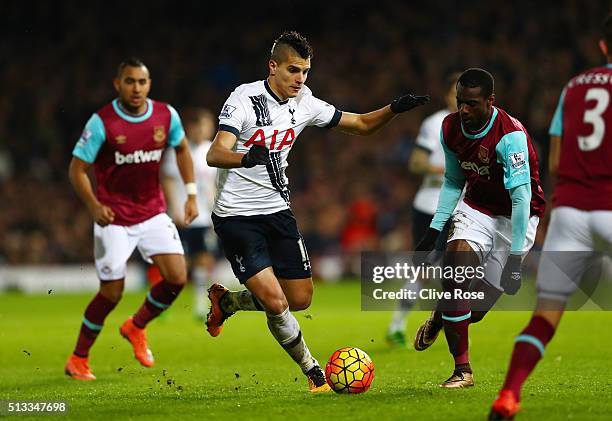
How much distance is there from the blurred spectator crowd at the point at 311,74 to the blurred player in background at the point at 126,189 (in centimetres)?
1063

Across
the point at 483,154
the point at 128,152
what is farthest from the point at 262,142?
the point at 128,152

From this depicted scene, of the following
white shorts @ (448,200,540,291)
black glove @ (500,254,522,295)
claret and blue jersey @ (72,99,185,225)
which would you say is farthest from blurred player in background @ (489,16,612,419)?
claret and blue jersey @ (72,99,185,225)

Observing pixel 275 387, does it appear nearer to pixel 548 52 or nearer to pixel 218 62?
pixel 548 52

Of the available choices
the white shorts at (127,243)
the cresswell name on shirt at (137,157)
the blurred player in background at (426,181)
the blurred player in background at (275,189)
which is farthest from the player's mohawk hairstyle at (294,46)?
the blurred player in background at (426,181)

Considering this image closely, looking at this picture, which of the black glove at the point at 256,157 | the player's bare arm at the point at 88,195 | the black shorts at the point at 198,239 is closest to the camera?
the black glove at the point at 256,157

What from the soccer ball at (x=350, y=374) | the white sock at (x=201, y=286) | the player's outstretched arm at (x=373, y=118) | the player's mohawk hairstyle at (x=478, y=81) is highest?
the player's mohawk hairstyle at (x=478, y=81)

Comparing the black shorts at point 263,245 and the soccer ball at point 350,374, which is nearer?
the soccer ball at point 350,374

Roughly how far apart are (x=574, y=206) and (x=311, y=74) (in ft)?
60.2

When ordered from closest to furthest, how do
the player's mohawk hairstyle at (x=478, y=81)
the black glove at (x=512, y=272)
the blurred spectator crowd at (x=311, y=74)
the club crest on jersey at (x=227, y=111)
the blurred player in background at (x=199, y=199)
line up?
1. the black glove at (x=512, y=272)
2. the player's mohawk hairstyle at (x=478, y=81)
3. the club crest on jersey at (x=227, y=111)
4. the blurred player in background at (x=199, y=199)
5. the blurred spectator crowd at (x=311, y=74)

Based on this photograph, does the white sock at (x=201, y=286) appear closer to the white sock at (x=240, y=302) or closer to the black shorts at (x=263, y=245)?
the white sock at (x=240, y=302)

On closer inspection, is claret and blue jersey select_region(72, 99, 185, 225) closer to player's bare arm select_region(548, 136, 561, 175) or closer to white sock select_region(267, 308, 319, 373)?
white sock select_region(267, 308, 319, 373)

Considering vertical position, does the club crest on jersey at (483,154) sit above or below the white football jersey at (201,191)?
above

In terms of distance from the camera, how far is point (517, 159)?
7.11 metres

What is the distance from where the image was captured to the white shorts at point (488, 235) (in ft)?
24.5
